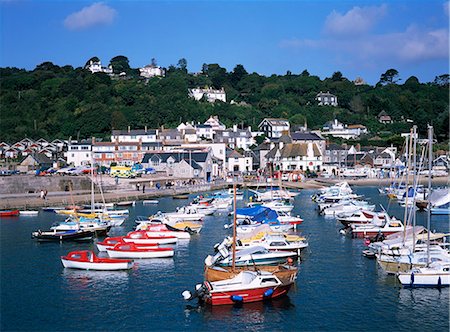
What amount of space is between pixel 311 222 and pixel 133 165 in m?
35.9

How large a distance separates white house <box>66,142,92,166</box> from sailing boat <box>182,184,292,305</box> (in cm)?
5704

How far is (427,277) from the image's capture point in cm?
2166

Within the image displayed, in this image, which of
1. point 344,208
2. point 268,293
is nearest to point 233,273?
point 268,293

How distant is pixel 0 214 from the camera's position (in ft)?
140

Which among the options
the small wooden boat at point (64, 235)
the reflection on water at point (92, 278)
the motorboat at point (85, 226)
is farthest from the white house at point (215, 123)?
the reflection on water at point (92, 278)

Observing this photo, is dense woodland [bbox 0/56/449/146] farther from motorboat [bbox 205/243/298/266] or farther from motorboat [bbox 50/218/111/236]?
motorboat [bbox 205/243/298/266]

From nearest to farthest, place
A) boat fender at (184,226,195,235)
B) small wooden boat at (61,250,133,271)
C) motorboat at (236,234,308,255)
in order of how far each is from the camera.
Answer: small wooden boat at (61,250,133,271)
motorboat at (236,234,308,255)
boat fender at (184,226,195,235)

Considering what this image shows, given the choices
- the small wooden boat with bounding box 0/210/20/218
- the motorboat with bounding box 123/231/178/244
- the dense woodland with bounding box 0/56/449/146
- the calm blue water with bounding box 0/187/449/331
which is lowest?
the calm blue water with bounding box 0/187/449/331

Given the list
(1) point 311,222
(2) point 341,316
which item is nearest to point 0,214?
(1) point 311,222

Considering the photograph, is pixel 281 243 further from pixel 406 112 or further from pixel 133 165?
pixel 406 112

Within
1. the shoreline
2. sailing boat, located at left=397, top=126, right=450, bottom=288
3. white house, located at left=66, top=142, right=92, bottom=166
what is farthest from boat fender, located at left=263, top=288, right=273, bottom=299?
white house, located at left=66, top=142, right=92, bottom=166

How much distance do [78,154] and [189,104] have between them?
2901cm

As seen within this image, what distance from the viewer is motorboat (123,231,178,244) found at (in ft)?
95.5

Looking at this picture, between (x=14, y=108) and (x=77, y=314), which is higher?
(x=14, y=108)
